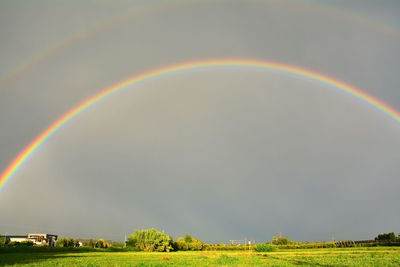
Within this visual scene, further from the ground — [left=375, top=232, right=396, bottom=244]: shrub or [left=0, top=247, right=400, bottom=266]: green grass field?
[left=375, top=232, right=396, bottom=244]: shrub

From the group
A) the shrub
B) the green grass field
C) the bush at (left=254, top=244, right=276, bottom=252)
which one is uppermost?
the shrub

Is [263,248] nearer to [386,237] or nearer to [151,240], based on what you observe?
[151,240]

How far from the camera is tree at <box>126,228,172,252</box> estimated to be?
307 ft

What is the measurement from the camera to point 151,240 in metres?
93.8

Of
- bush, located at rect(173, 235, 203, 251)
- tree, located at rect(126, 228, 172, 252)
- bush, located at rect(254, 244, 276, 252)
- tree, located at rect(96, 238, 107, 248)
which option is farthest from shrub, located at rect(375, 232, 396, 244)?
tree, located at rect(96, 238, 107, 248)

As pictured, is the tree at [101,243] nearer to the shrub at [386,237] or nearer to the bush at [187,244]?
the bush at [187,244]

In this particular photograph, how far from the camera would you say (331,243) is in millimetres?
121500

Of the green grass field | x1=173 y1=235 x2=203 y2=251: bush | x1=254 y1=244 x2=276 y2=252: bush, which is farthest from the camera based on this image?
x1=173 y1=235 x2=203 y2=251: bush

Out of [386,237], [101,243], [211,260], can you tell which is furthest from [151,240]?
[386,237]

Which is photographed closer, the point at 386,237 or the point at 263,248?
the point at 263,248

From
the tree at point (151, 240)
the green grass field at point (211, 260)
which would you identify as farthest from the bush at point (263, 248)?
the green grass field at point (211, 260)

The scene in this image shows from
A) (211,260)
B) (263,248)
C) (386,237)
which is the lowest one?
(211,260)

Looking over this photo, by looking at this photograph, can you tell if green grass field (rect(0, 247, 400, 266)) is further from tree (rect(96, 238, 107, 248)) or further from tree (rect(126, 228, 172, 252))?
tree (rect(96, 238, 107, 248))

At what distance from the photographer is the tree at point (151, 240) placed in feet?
307
